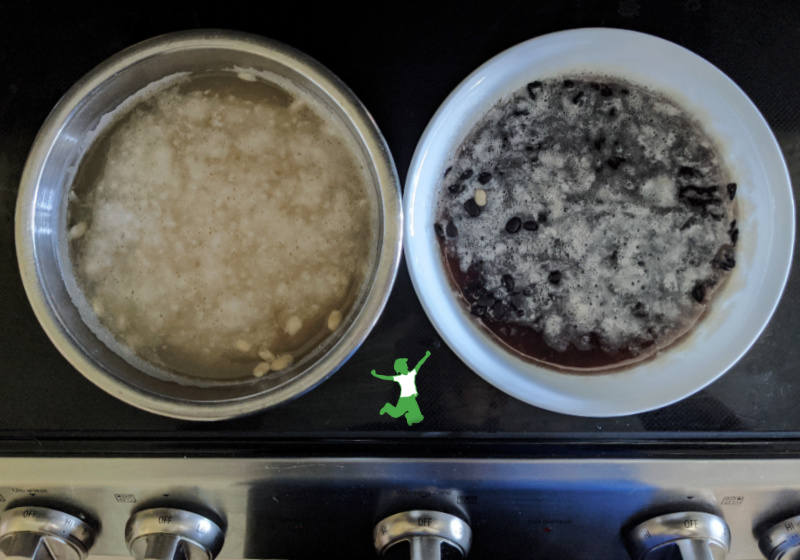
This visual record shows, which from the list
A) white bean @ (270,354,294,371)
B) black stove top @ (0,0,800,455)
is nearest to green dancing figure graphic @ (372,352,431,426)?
black stove top @ (0,0,800,455)

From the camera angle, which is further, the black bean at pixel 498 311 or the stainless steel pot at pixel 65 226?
the black bean at pixel 498 311

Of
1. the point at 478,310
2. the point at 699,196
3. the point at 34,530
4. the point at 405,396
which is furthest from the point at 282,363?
the point at 699,196

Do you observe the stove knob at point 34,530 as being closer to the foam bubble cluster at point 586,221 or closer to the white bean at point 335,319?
the white bean at point 335,319

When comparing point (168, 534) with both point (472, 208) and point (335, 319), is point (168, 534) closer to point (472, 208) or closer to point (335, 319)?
point (335, 319)

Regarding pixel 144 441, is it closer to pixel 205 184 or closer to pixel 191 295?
pixel 191 295

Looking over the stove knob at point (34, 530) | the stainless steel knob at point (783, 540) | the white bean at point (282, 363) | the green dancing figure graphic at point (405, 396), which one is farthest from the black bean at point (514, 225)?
the stove knob at point (34, 530)

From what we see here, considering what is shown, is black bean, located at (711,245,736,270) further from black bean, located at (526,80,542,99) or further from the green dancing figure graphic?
the green dancing figure graphic

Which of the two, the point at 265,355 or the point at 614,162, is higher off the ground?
the point at 614,162
